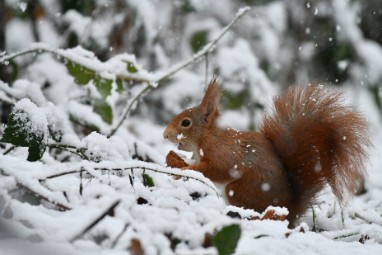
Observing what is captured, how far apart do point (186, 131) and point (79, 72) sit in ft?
1.68

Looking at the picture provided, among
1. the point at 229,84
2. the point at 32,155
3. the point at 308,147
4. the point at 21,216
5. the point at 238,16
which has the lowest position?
the point at 21,216

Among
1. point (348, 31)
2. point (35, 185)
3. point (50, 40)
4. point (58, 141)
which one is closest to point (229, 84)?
point (348, 31)

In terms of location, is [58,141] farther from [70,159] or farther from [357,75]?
[357,75]

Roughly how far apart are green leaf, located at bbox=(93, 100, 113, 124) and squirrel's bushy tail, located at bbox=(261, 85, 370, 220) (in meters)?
0.57

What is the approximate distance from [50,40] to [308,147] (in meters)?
2.39

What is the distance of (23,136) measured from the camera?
1.20m

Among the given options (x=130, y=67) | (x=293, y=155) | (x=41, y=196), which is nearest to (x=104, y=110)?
(x=130, y=67)

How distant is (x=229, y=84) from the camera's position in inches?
142

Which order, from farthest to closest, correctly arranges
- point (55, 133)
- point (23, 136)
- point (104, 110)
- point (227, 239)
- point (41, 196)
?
1. point (104, 110)
2. point (55, 133)
3. point (23, 136)
4. point (41, 196)
5. point (227, 239)

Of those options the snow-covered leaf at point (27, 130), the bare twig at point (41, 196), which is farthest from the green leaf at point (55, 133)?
the bare twig at point (41, 196)

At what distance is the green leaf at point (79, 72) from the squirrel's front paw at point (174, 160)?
1.16 ft

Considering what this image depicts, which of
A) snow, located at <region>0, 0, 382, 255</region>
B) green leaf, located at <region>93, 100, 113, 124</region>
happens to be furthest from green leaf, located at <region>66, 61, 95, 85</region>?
green leaf, located at <region>93, 100, 113, 124</region>

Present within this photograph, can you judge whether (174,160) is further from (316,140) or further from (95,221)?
(95,221)

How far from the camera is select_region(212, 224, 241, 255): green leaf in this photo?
0.77 m
